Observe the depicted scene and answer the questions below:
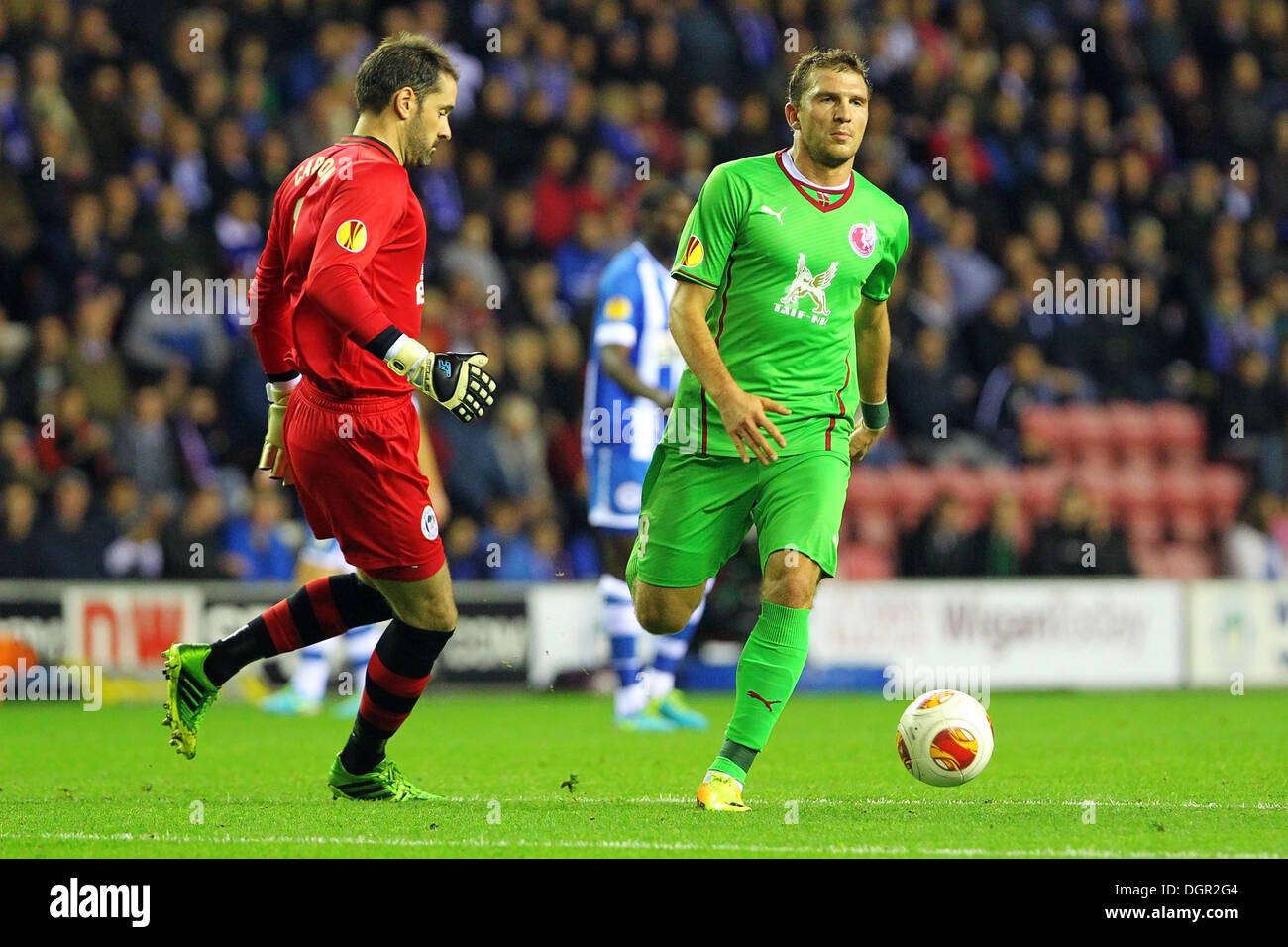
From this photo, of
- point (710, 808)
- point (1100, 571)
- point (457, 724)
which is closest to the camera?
point (710, 808)

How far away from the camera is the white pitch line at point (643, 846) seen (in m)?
5.39

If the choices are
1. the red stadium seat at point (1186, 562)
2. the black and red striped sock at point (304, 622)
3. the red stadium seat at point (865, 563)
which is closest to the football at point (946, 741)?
the black and red striped sock at point (304, 622)

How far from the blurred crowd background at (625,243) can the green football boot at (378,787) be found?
6.49 meters

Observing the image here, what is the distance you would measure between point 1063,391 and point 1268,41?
587 cm

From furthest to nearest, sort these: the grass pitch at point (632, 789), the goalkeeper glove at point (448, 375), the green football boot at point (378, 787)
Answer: the green football boot at point (378, 787) < the goalkeeper glove at point (448, 375) < the grass pitch at point (632, 789)

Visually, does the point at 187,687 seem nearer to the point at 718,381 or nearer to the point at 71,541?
the point at 718,381

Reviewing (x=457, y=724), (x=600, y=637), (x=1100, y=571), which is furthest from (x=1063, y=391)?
(x=457, y=724)

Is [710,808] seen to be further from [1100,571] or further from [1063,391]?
[1063,391]

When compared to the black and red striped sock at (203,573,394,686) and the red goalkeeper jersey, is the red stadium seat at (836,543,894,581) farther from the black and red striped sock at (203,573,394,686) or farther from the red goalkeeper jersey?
the red goalkeeper jersey

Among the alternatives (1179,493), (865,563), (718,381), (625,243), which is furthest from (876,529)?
(718,381)

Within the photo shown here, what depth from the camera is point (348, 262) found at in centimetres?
630

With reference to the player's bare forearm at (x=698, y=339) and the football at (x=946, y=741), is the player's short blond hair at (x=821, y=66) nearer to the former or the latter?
the player's bare forearm at (x=698, y=339)

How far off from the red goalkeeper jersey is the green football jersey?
0.96 metres

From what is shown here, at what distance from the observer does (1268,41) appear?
19984mm
